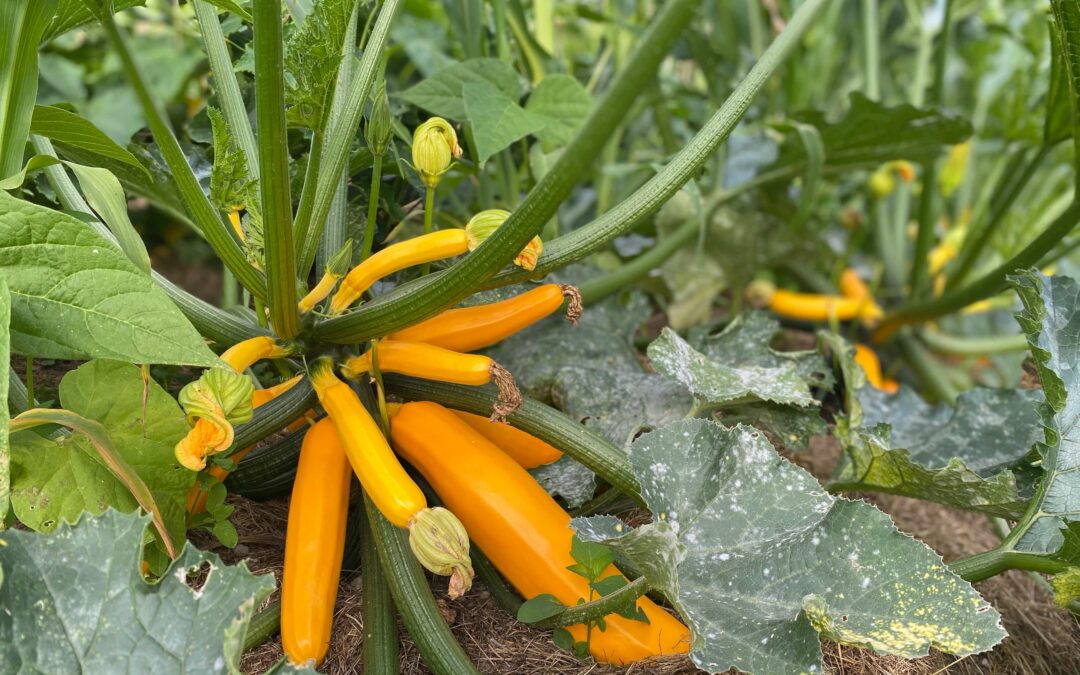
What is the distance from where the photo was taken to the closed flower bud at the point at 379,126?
1.00 metres

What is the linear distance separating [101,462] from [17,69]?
0.38 m

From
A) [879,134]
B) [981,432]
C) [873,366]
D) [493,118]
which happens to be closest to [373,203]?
[493,118]

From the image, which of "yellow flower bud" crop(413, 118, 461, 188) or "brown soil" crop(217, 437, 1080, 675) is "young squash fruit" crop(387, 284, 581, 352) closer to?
"yellow flower bud" crop(413, 118, 461, 188)

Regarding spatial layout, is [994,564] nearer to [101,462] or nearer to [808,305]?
[101,462]

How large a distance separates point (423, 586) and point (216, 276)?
1.53 metres

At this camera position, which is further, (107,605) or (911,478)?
(911,478)

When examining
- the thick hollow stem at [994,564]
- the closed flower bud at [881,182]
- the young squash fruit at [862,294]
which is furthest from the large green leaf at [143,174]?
the closed flower bud at [881,182]

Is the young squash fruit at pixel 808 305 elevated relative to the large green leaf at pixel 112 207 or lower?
lower

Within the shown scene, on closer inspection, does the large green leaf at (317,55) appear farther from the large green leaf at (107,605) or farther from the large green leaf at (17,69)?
the large green leaf at (107,605)

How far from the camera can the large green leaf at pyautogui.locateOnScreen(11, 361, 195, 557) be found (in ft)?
2.80

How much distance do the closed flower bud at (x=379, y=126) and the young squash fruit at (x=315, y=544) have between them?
1.03 feet

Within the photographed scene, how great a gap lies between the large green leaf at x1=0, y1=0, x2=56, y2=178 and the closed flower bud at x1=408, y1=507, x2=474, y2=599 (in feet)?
1.71

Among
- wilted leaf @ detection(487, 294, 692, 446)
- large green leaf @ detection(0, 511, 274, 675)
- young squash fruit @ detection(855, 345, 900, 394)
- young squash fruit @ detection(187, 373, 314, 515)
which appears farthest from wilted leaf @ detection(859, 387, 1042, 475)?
large green leaf @ detection(0, 511, 274, 675)

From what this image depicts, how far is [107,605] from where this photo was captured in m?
0.76
